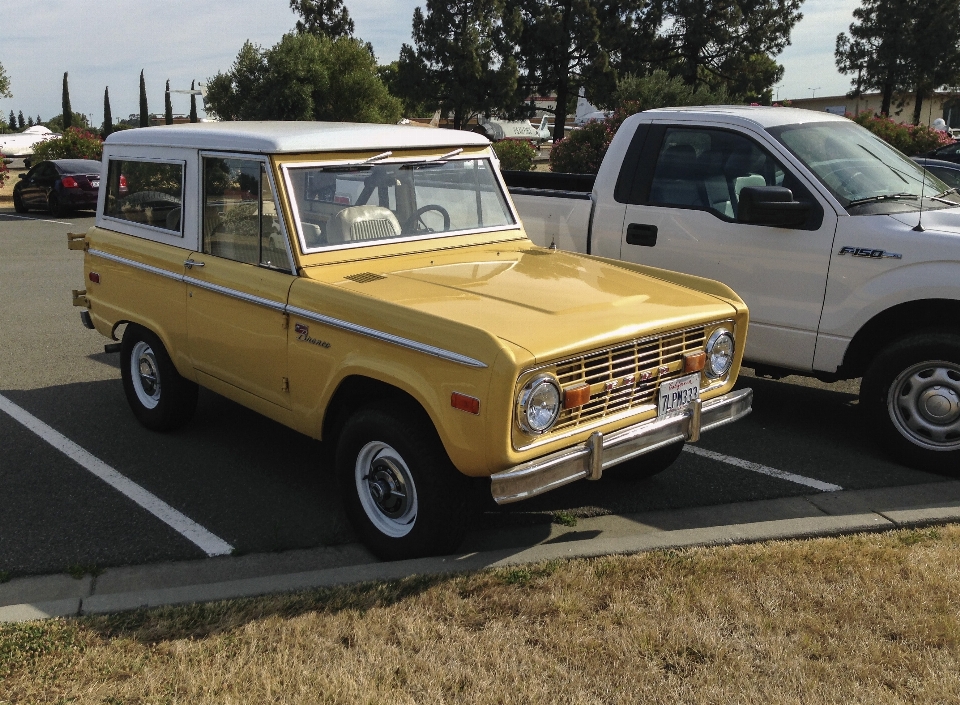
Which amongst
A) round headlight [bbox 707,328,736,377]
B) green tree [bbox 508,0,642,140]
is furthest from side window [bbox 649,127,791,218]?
green tree [bbox 508,0,642,140]

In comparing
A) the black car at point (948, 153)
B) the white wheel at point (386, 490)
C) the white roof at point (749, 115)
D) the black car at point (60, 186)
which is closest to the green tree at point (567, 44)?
the black car at point (948, 153)

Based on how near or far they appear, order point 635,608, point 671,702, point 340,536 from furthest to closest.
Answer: point 340,536 → point 635,608 → point 671,702

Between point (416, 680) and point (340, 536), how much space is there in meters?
1.49

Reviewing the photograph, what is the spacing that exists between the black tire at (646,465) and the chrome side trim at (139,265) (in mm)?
2770

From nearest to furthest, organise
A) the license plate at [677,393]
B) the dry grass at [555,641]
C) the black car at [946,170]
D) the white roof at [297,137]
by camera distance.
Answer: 1. the dry grass at [555,641]
2. the license plate at [677,393]
3. the white roof at [297,137]
4. the black car at [946,170]

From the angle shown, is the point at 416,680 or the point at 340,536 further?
the point at 340,536

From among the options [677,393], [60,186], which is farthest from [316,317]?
[60,186]

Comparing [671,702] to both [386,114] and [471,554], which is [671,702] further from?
[386,114]

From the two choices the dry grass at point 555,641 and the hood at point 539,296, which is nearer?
Answer: the dry grass at point 555,641

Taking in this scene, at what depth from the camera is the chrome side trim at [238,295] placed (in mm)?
4711

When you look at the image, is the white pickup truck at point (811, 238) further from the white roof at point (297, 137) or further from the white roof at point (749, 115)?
the white roof at point (297, 137)

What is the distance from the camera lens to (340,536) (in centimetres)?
477

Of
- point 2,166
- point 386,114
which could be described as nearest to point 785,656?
point 2,166

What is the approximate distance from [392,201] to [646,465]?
2075mm
